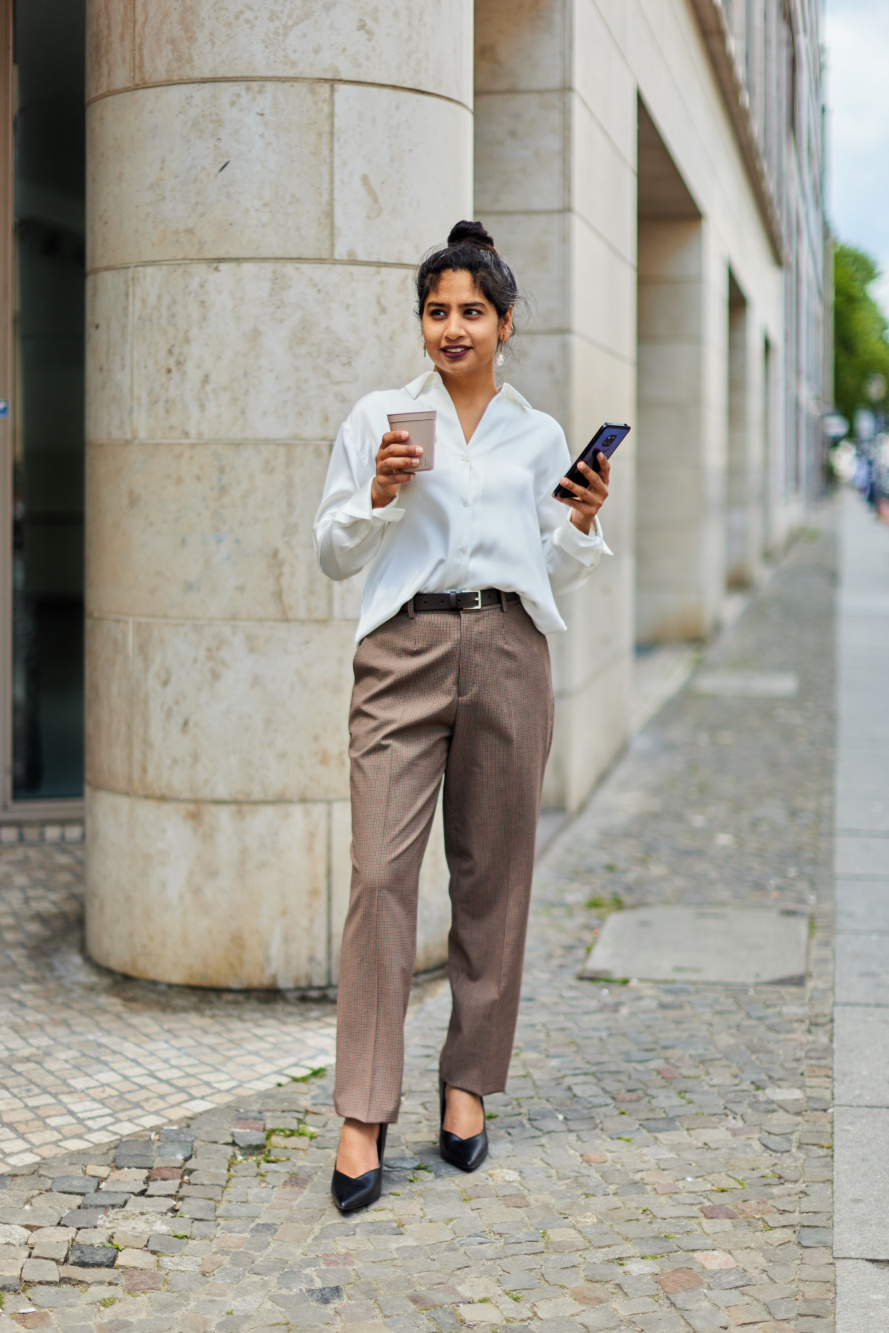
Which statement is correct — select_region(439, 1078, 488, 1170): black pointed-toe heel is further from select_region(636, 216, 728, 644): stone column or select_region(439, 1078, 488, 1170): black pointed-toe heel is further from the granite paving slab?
select_region(636, 216, 728, 644): stone column

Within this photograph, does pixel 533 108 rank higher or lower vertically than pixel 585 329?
higher

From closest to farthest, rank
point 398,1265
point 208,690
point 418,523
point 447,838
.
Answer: point 398,1265 → point 418,523 → point 447,838 → point 208,690

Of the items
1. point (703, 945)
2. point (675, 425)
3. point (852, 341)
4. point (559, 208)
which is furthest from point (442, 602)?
point (852, 341)

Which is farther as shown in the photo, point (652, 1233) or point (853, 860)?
point (853, 860)

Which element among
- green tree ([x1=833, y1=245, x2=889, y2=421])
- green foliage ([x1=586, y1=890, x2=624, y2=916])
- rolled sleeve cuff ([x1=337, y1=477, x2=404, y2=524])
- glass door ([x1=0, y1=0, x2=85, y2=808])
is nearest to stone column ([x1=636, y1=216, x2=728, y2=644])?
glass door ([x1=0, y1=0, x2=85, y2=808])

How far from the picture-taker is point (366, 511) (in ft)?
11.2

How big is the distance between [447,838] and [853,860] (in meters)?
3.49

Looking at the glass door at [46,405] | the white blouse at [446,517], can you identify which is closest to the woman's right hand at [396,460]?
the white blouse at [446,517]

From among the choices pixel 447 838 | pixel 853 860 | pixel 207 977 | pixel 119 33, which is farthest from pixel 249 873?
pixel 853 860

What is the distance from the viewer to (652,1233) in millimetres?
3434

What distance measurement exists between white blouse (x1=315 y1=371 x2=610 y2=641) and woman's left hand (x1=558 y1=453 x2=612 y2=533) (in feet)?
0.21

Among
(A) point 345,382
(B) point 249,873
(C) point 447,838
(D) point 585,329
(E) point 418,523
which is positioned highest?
(D) point 585,329

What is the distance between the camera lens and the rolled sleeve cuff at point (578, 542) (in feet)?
11.6

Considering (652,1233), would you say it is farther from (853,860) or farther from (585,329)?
(585,329)
